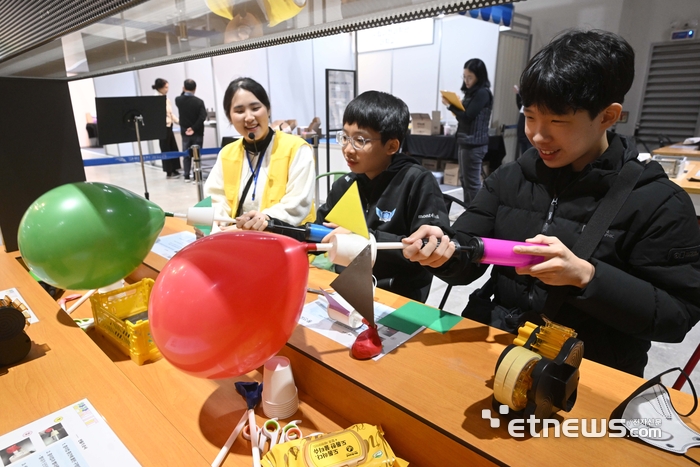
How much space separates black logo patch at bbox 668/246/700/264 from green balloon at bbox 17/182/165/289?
4.34ft

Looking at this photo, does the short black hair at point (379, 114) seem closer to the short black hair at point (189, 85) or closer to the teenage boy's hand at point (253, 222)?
the teenage boy's hand at point (253, 222)

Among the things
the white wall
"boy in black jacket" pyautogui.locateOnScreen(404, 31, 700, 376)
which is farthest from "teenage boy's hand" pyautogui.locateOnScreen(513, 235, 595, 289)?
the white wall

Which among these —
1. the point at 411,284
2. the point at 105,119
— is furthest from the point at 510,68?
the point at 411,284

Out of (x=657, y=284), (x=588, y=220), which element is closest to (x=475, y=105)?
(x=588, y=220)

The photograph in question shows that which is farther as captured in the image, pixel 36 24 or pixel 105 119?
pixel 105 119

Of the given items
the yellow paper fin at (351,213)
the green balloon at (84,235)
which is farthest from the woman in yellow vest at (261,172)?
the yellow paper fin at (351,213)

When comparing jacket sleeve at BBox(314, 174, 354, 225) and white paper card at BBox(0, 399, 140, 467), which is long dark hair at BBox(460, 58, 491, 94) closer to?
jacket sleeve at BBox(314, 174, 354, 225)

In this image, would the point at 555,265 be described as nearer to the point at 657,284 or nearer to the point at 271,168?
the point at 657,284

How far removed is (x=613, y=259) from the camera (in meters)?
1.05

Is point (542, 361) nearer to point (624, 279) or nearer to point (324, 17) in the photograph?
point (624, 279)

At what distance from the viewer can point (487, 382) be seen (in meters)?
0.85

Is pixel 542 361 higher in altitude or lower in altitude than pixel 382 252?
higher

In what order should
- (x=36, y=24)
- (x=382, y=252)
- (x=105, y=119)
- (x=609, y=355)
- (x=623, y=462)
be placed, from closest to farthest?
(x=623, y=462) < (x=36, y=24) < (x=609, y=355) < (x=382, y=252) < (x=105, y=119)

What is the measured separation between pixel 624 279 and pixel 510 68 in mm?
7523
